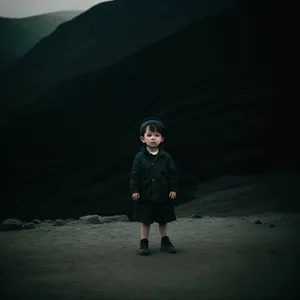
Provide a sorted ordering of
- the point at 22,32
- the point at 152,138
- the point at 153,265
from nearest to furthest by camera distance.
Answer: the point at 153,265 < the point at 152,138 < the point at 22,32

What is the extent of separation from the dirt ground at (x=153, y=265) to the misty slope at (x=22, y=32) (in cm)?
1070

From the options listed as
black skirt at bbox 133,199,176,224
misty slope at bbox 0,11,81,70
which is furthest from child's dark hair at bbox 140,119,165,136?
misty slope at bbox 0,11,81,70

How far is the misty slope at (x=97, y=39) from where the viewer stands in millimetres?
11570

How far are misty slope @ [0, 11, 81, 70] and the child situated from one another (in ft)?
36.4

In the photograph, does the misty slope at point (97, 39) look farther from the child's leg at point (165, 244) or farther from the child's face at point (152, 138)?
the child's leg at point (165, 244)

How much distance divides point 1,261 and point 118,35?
9935mm

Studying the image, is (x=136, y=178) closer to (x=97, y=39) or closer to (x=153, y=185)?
(x=153, y=185)

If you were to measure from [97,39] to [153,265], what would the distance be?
10456 millimetres

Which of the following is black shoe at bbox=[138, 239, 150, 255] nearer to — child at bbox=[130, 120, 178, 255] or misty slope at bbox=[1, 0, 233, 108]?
child at bbox=[130, 120, 178, 255]

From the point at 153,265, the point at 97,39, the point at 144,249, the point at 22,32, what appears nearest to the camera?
the point at 153,265

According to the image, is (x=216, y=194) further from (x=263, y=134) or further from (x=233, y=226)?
(x=233, y=226)

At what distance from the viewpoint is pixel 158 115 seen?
11.6 metres

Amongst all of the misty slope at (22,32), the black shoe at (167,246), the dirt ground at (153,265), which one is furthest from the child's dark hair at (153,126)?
the misty slope at (22,32)

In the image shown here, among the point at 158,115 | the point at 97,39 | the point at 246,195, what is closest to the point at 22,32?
the point at 97,39
